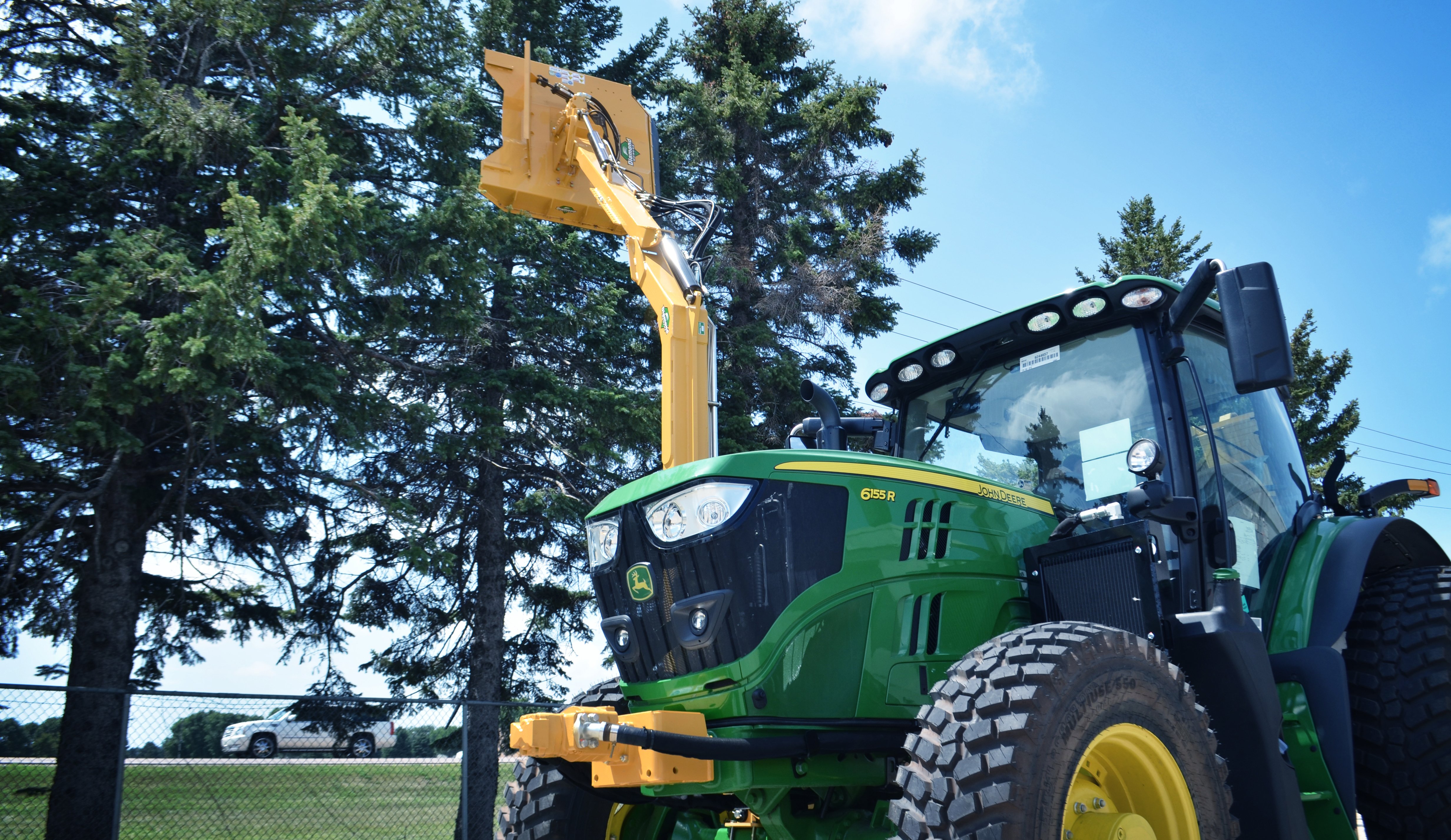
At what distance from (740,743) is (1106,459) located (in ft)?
6.49

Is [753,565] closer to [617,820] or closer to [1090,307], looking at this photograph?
[617,820]

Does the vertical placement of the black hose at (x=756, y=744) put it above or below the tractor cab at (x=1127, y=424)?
below

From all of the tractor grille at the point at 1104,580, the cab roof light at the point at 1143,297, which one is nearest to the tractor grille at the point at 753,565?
the tractor grille at the point at 1104,580

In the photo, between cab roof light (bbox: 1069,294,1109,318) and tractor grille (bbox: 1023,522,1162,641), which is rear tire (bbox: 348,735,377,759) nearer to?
tractor grille (bbox: 1023,522,1162,641)

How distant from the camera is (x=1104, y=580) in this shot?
3367 millimetres

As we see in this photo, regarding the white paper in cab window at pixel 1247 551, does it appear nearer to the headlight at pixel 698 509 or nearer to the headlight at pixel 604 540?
the headlight at pixel 698 509

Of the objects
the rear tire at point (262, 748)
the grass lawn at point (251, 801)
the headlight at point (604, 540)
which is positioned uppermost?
the headlight at point (604, 540)

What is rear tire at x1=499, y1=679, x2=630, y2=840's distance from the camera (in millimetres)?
3682

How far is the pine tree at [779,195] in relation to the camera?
15.6m

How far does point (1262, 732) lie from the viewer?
3203mm

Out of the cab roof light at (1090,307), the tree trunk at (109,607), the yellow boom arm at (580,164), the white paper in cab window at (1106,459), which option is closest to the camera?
the white paper in cab window at (1106,459)

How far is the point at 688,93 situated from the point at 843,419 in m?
12.9

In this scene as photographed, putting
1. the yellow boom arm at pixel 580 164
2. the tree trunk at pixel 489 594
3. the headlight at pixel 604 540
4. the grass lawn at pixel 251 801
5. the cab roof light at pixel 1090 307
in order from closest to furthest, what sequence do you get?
the headlight at pixel 604 540, the cab roof light at pixel 1090 307, the yellow boom arm at pixel 580 164, the grass lawn at pixel 251 801, the tree trunk at pixel 489 594

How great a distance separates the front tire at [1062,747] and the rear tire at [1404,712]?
1420 millimetres
